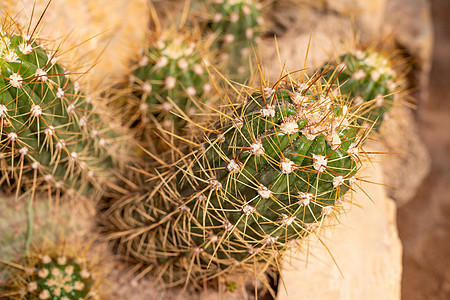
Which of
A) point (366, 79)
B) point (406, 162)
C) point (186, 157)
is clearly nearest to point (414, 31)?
point (406, 162)

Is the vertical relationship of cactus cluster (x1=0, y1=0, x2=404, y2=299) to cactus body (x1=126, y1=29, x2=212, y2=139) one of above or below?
below

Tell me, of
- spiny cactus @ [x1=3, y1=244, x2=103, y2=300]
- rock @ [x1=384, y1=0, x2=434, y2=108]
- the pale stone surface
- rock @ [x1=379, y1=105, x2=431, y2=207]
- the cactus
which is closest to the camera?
spiny cactus @ [x1=3, y1=244, x2=103, y2=300]

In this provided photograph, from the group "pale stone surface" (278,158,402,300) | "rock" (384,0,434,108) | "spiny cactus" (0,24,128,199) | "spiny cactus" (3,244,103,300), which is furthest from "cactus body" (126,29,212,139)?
"rock" (384,0,434,108)

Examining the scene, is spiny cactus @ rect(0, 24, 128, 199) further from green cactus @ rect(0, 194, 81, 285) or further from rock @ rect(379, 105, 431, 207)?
rock @ rect(379, 105, 431, 207)

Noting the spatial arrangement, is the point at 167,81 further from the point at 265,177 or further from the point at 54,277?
the point at 54,277

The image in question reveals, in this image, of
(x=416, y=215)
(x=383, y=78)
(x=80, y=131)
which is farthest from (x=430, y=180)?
(x=80, y=131)

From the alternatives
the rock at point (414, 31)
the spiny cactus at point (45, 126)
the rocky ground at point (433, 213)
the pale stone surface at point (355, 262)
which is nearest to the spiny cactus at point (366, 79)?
the pale stone surface at point (355, 262)

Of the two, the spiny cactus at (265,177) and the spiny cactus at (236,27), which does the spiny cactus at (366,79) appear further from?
the spiny cactus at (236,27)
